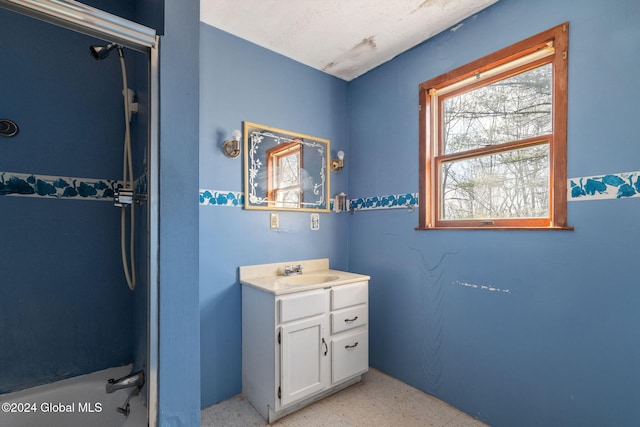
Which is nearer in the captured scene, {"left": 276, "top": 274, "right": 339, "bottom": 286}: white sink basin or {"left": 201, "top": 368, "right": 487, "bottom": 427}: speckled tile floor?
{"left": 201, "top": 368, "right": 487, "bottom": 427}: speckled tile floor

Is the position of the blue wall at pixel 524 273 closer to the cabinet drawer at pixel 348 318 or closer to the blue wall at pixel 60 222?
the cabinet drawer at pixel 348 318

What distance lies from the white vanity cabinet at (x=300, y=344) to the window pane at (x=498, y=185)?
90 cm

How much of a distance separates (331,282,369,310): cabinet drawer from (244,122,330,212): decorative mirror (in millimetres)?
705

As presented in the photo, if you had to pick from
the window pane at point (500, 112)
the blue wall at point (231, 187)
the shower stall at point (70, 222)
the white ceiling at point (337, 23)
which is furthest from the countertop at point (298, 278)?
the white ceiling at point (337, 23)

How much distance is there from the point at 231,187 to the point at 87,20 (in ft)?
4.01

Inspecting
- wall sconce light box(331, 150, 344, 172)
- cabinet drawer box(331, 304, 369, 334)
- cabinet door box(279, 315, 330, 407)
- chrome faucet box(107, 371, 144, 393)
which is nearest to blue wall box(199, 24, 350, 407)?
wall sconce light box(331, 150, 344, 172)

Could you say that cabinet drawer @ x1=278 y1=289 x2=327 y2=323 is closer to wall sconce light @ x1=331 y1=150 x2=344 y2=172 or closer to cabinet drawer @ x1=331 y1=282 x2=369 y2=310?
cabinet drawer @ x1=331 y1=282 x2=369 y2=310

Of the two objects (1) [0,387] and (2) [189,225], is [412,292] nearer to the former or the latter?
(2) [189,225]

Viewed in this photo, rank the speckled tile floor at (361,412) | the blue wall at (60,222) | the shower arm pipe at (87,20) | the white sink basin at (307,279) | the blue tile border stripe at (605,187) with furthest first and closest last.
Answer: the white sink basin at (307,279)
the speckled tile floor at (361,412)
the blue wall at (60,222)
the blue tile border stripe at (605,187)
the shower arm pipe at (87,20)

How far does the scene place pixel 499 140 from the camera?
1.76 metres

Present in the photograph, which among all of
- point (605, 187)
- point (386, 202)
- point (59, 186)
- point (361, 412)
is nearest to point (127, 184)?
point (59, 186)

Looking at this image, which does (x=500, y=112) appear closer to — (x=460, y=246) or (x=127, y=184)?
(x=460, y=246)

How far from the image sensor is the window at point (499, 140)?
1.52 m

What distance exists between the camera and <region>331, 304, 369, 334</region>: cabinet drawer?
6.45 feet
